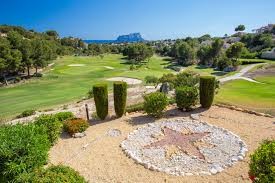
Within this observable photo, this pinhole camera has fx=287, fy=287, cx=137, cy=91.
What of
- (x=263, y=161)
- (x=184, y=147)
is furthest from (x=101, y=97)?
(x=263, y=161)

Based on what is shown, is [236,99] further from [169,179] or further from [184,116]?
[169,179]

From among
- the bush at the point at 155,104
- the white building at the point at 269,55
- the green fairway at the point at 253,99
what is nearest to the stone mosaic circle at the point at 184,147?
the bush at the point at 155,104

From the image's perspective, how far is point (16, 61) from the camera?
5144cm

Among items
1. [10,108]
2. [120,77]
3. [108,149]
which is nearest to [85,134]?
[108,149]

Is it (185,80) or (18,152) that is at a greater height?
(18,152)

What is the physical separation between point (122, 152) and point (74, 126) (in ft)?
12.1

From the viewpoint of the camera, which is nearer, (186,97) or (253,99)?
(186,97)

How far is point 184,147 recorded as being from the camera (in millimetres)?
12898

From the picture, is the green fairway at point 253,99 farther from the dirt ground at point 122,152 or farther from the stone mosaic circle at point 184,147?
the stone mosaic circle at point 184,147

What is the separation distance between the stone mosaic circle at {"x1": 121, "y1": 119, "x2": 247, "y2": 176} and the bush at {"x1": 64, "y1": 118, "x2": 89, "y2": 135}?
2.71m

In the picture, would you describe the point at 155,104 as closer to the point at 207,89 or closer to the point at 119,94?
the point at 119,94

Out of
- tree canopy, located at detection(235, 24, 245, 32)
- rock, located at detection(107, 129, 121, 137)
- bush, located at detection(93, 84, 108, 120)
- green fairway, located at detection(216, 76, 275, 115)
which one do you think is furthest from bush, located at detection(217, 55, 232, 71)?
tree canopy, located at detection(235, 24, 245, 32)

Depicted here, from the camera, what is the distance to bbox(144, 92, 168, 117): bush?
55.8 feet

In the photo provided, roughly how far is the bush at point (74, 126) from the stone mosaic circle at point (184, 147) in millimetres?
2707
